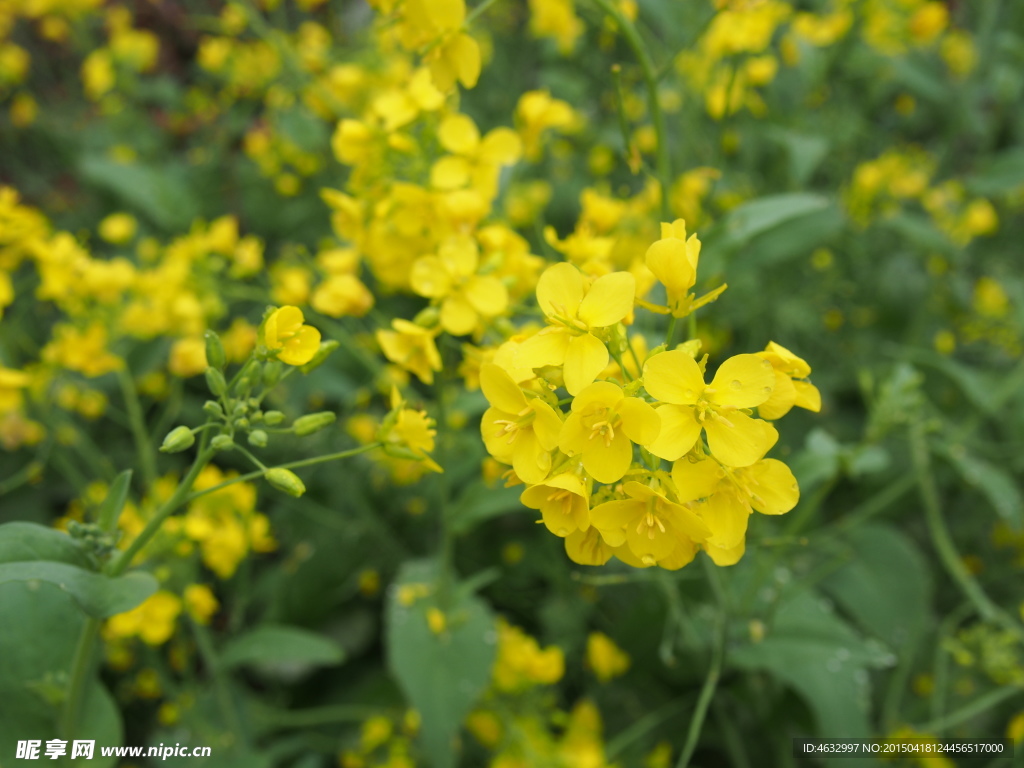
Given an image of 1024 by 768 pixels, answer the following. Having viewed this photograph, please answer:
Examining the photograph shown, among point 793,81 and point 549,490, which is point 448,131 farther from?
point 793,81

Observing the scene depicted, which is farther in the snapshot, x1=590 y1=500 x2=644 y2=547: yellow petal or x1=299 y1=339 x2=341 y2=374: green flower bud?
x1=299 y1=339 x2=341 y2=374: green flower bud

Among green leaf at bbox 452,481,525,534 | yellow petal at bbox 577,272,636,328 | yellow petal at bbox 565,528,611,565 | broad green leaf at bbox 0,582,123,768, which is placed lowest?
green leaf at bbox 452,481,525,534

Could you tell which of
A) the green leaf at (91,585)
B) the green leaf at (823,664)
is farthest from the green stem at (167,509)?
the green leaf at (823,664)

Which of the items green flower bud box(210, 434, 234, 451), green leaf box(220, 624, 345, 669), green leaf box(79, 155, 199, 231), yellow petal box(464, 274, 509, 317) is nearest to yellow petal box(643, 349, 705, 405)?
yellow petal box(464, 274, 509, 317)

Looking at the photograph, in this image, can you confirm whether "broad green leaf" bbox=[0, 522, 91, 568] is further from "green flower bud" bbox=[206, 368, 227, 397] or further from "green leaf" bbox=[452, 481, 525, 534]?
"green leaf" bbox=[452, 481, 525, 534]

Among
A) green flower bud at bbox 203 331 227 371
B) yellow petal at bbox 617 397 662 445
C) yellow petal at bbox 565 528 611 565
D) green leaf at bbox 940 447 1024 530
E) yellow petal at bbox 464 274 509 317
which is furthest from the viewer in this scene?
green leaf at bbox 940 447 1024 530

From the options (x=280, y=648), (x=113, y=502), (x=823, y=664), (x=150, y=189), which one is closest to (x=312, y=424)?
(x=113, y=502)

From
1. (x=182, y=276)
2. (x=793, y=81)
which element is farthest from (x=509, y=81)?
(x=182, y=276)

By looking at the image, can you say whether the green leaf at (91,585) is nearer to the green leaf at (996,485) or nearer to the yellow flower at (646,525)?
the yellow flower at (646,525)
